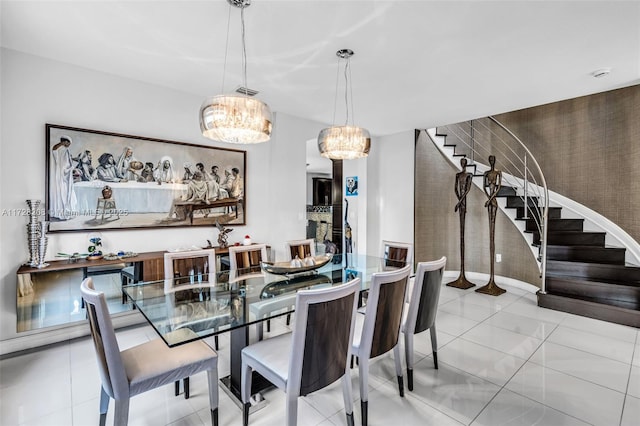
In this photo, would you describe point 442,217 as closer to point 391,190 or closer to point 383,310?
point 391,190

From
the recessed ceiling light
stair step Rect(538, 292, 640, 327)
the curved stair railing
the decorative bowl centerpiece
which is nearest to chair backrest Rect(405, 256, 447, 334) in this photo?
the decorative bowl centerpiece

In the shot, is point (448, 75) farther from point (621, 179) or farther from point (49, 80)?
point (49, 80)

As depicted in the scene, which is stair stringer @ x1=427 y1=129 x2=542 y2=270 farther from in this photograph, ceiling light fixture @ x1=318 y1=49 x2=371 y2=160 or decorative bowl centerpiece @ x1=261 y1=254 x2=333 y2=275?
decorative bowl centerpiece @ x1=261 y1=254 x2=333 y2=275

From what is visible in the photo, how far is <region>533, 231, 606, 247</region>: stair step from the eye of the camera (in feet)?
13.9

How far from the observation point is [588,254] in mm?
4133

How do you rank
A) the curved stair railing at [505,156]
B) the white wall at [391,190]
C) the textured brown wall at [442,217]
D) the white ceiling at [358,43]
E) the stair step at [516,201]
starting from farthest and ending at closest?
1. the white wall at [391,190]
2. the textured brown wall at [442,217]
3. the stair step at [516,201]
4. the curved stair railing at [505,156]
5. the white ceiling at [358,43]

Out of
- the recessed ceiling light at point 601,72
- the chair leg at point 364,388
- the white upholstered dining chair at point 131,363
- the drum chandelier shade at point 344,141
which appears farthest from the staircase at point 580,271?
the white upholstered dining chair at point 131,363

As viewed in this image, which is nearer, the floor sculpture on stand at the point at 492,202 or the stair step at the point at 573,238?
the stair step at the point at 573,238

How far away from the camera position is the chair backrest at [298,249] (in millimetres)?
3365

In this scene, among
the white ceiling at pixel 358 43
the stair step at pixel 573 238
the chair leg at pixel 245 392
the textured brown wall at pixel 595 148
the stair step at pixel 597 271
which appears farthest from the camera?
the stair step at pixel 573 238

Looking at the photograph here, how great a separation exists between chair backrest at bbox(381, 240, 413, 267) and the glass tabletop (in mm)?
270

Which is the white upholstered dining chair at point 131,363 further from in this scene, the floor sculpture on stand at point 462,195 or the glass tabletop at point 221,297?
the floor sculpture on stand at point 462,195

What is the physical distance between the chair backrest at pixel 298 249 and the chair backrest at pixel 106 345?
197cm

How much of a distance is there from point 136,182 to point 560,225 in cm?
572
